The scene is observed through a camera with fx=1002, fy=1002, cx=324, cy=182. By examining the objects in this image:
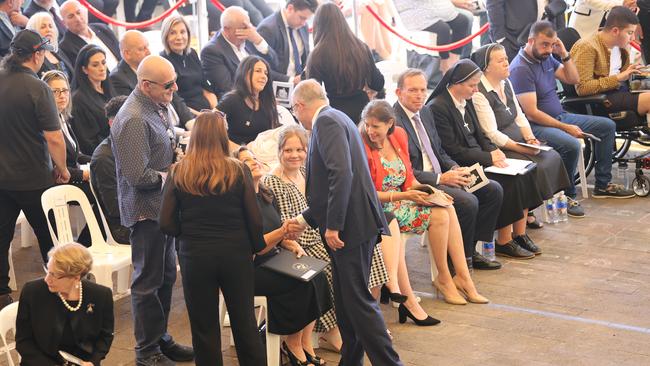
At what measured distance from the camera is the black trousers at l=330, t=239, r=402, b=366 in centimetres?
438

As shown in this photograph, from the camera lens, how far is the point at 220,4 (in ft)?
29.2

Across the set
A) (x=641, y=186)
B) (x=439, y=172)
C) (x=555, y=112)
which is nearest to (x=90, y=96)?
(x=439, y=172)

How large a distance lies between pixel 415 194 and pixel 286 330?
117cm

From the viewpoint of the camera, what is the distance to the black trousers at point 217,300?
164 inches

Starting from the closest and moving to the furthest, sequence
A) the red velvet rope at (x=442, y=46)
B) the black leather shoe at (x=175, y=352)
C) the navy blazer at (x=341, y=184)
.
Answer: the navy blazer at (x=341, y=184) < the black leather shoe at (x=175, y=352) < the red velvet rope at (x=442, y=46)

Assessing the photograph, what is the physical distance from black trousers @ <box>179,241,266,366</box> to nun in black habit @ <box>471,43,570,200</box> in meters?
3.10

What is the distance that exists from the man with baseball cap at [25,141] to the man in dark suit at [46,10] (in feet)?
6.88

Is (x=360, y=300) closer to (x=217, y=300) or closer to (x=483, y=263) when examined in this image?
(x=217, y=300)

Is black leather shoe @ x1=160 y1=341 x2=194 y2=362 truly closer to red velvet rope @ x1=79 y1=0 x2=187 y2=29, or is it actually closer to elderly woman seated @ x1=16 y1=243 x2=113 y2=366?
elderly woman seated @ x1=16 y1=243 x2=113 y2=366

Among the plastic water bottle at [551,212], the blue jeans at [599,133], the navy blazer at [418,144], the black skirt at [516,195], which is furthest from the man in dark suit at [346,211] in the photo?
the blue jeans at [599,133]

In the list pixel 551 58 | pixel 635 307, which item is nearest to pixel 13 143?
pixel 635 307

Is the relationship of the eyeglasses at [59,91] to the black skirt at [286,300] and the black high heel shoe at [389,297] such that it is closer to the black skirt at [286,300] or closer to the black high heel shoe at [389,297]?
the black skirt at [286,300]

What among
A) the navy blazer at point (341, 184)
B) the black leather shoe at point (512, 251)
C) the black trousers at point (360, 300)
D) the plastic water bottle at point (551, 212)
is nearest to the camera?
the navy blazer at point (341, 184)

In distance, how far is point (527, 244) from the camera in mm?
6742
